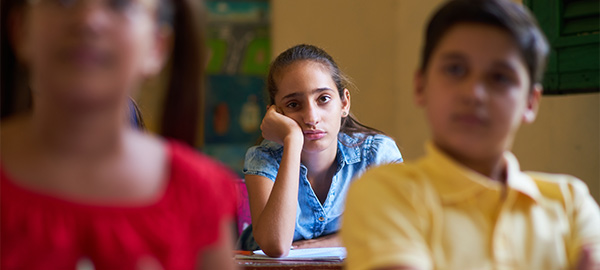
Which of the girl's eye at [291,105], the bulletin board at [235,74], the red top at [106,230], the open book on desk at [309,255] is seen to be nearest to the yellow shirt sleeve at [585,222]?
the red top at [106,230]

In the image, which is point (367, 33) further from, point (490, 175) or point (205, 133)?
point (490, 175)

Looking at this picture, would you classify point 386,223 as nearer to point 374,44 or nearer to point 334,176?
point 334,176

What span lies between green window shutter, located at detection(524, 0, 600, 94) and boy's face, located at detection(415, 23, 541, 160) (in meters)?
1.29

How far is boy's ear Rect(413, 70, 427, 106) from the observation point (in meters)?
1.09

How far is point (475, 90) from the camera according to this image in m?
0.97

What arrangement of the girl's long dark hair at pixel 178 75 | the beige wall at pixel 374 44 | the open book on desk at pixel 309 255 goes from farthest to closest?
the beige wall at pixel 374 44, the open book on desk at pixel 309 255, the girl's long dark hair at pixel 178 75

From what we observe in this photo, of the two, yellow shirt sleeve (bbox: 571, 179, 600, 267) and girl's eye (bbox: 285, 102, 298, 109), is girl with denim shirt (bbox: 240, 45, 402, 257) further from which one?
yellow shirt sleeve (bbox: 571, 179, 600, 267)

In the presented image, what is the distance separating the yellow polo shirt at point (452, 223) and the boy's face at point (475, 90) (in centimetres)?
4

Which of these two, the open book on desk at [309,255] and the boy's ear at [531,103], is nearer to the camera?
the boy's ear at [531,103]

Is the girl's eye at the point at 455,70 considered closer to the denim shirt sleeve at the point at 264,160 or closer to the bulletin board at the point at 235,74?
the denim shirt sleeve at the point at 264,160

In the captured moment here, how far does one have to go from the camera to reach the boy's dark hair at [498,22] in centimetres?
101

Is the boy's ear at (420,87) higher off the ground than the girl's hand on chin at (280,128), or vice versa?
the boy's ear at (420,87)

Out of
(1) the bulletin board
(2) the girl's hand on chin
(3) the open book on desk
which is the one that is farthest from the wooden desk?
(1) the bulletin board

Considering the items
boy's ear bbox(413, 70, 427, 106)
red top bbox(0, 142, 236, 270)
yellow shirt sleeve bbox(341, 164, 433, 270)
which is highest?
boy's ear bbox(413, 70, 427, 106)
